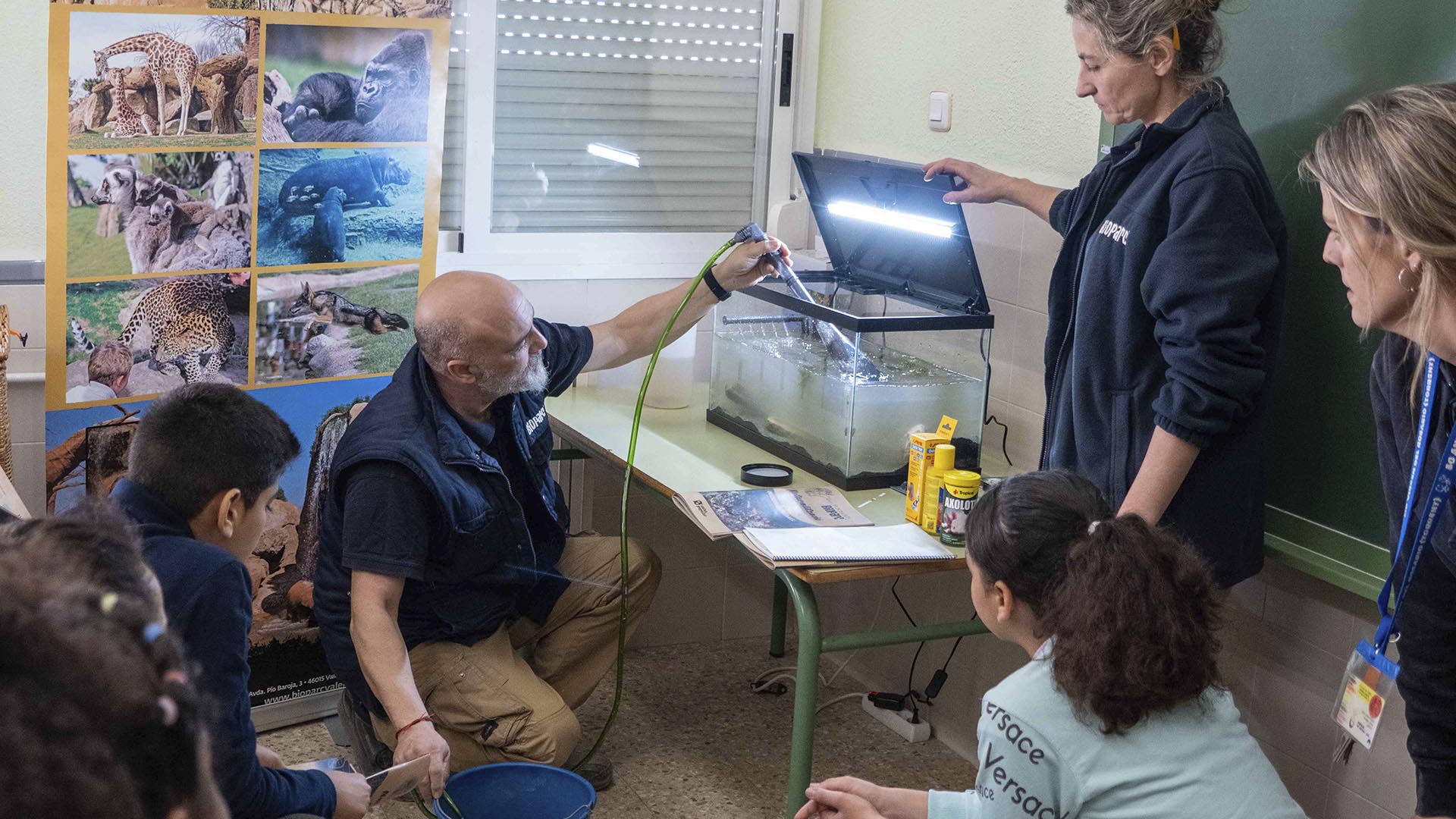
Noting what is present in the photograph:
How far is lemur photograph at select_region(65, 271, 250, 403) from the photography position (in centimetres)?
253

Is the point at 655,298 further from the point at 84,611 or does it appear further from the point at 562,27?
the point at 84,611

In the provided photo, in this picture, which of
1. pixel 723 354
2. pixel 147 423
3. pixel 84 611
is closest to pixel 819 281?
pixel 723 354

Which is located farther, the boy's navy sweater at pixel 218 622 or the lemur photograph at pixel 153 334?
the lemur photograph at pixel 153 334

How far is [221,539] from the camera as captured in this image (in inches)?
66.1

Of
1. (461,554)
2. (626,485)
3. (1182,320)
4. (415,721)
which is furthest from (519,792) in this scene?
(1182,320)

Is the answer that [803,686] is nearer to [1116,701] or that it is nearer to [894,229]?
[1116,701]

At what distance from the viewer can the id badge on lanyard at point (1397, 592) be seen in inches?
57.6

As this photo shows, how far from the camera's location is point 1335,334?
6.75ft

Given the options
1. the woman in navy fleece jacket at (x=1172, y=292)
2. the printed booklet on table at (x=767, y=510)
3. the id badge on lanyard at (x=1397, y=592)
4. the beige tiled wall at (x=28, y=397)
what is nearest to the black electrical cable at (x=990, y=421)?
the printed booklet on table at (x=767, y=510)

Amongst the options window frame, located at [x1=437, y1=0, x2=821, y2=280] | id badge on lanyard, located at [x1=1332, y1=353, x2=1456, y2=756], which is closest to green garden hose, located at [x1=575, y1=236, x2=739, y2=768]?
window frame, located at [x1=437, y1=0, x2=821, y2=280]

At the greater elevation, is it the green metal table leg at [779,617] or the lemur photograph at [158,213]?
the lemur photograph at [158,213]

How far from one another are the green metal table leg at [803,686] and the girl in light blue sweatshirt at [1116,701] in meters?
0.55

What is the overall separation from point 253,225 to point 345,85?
0.33 metres

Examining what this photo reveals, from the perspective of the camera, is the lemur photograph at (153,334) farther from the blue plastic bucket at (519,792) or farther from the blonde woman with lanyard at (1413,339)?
the blonde woman with lanyard at (1413,339)
